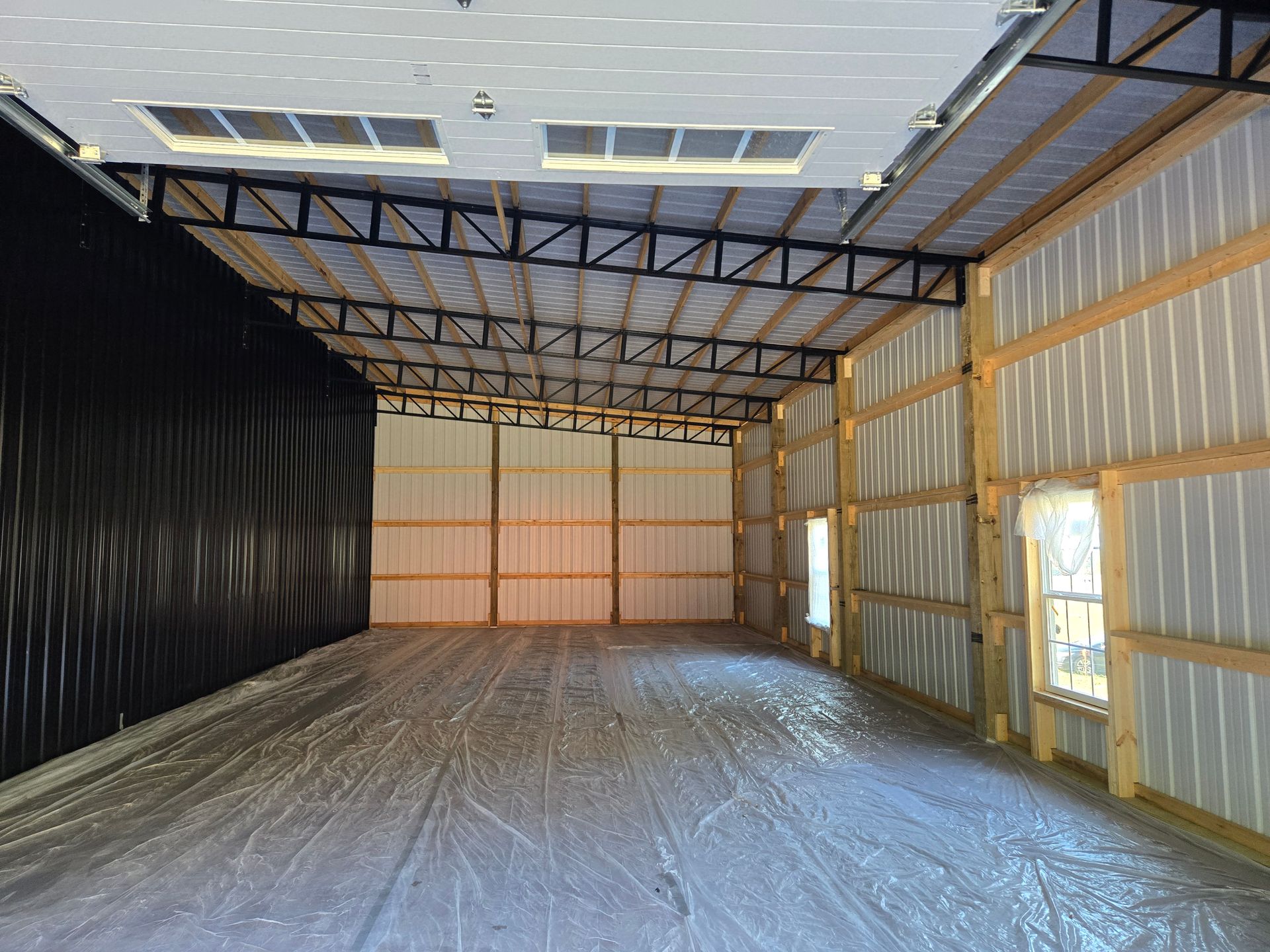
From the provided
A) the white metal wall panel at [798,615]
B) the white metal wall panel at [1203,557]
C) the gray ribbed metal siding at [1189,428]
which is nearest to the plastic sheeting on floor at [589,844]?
the gray ribbed metal siding at [1189,428]

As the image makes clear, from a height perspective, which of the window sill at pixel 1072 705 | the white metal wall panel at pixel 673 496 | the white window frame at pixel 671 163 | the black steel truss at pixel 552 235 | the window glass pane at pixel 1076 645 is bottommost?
the window sill at pixel 1072 705

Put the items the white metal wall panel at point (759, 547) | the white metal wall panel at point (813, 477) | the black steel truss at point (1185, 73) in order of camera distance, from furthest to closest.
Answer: the white metal wall panel at point (759, 547), the white metal wall panel at point (813, 477), the black steel truss at point (1185, 73)

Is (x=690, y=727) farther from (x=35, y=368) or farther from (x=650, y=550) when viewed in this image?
(x=650, y=550)

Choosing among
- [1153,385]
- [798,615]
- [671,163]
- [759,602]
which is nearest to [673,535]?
[759,602]

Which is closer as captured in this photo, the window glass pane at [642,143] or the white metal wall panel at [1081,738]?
the window glass pane at [642,143]

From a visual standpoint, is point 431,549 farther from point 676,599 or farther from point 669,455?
point 669,455

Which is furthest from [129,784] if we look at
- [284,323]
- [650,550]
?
[650,550]

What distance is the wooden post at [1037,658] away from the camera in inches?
269

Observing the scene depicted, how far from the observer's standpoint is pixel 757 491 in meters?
17.3

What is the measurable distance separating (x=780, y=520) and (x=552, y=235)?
8.53 meters

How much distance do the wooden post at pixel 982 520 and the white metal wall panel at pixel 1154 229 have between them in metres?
0.42

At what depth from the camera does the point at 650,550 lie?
1923 cm

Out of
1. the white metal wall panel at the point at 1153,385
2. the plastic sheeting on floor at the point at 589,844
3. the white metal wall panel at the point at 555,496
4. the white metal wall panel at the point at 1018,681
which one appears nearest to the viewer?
the plastic sheeting on floor at the point at 589,844

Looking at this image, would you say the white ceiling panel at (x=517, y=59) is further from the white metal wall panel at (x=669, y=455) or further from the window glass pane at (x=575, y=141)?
the white metal wall panel at (x=669, y=455)
